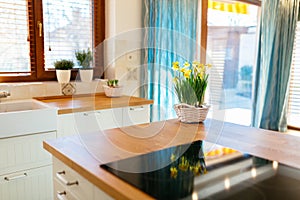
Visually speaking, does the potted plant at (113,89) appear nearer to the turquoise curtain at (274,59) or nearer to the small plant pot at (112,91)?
the small plant pot at (112,91)

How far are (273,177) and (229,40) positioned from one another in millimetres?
3944

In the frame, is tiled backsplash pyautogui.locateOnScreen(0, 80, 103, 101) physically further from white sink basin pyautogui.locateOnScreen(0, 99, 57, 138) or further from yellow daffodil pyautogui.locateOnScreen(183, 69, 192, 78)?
yellow daffodil pyautogui.locateOnScreen(183, 69, 192, 78)

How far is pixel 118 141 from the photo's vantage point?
1.48 metres

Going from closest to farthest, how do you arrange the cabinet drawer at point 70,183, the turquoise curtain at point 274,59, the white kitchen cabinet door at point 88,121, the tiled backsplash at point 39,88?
the cabinet drawer at point 70,183
the white kitchen cabinet door at point 88,121
the tiled backsplash at point 39,88
the turquoise curtain at point 274,59

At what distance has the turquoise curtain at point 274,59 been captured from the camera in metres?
4.33

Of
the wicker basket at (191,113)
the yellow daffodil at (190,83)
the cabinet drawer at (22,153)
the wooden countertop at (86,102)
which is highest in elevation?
the yellow daffodil at (190,83)

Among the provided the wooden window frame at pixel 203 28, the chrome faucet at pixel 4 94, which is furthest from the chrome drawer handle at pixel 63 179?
the wooden window frame at pixel 203 28

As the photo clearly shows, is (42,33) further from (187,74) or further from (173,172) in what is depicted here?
(173,172)

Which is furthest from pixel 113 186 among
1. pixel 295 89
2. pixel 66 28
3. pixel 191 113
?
pixel 295 89

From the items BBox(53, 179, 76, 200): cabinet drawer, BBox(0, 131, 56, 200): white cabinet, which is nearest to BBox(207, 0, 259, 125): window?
BBox(0, 131, 56, 200): white cabinet

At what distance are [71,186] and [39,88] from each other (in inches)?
71.1

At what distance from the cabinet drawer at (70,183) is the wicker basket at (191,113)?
0.81 m

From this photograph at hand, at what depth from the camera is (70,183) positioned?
126 centimetres

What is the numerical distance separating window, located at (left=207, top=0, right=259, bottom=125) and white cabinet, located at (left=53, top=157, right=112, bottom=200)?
3.19 meters
